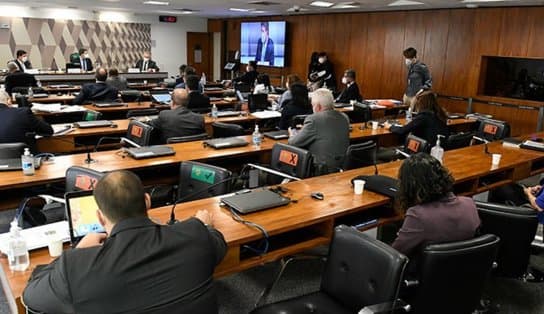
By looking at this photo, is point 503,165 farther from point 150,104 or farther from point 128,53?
point 128,53

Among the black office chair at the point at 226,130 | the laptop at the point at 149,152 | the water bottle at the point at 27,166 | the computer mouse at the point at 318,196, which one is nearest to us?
the computer mouse at the point at 318,196

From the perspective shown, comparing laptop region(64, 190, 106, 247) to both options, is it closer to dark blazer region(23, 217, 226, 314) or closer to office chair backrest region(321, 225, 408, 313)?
dark blazer region(23, 217, 226, 314)

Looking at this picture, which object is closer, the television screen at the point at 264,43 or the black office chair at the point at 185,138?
the black office chair at the point at 185,138

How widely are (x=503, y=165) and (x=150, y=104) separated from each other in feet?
16.6

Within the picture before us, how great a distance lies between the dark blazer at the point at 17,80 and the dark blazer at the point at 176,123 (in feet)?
16.7

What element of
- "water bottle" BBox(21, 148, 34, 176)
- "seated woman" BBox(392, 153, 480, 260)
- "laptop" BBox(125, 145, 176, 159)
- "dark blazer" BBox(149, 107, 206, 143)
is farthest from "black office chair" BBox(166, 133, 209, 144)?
"seated woman" BBox(392, 153, 480, 260)

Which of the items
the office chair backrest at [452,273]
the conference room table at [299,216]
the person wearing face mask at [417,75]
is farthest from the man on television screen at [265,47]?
the office chair backrest at [452,273]

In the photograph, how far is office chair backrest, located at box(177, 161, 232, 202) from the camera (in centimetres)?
298

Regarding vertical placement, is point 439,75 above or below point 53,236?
above

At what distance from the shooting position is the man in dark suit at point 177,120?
449 cm

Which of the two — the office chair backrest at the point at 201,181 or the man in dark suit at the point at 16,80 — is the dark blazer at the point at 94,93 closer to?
the man in dark suit at the point at 16,80

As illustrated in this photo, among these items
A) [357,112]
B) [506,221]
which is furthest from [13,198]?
[357,112]

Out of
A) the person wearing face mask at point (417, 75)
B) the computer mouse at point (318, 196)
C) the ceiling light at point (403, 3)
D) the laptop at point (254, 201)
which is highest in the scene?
the ceiling light at point (403, 3)

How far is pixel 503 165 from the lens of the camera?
3.76 meters
